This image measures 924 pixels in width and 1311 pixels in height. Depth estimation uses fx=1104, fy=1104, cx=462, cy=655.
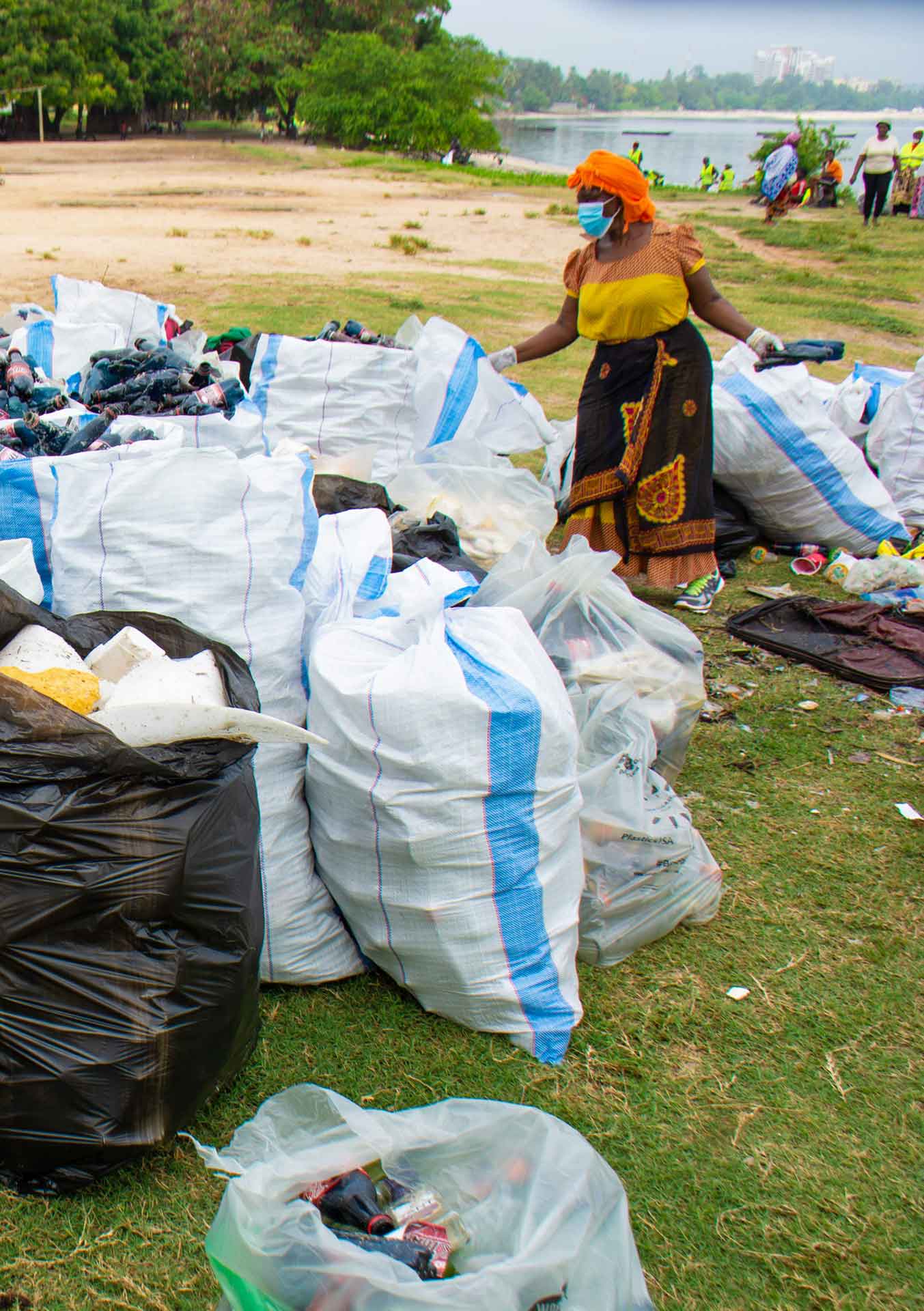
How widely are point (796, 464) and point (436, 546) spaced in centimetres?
194

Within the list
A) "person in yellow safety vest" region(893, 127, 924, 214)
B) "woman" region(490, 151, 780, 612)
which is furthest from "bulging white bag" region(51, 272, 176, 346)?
"person in yellow safety vest" region(893, 127, 924, 214)

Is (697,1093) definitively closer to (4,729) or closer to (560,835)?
(560,835)

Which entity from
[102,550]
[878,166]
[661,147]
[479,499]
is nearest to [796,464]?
→ [479,499]

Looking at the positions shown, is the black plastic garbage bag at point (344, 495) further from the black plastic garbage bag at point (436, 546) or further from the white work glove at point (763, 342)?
the white work glove at point (763, 342)

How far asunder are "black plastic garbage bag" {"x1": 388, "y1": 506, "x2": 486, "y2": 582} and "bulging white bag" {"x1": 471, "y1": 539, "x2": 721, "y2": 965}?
24 centimetres

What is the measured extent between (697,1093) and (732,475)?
2913mm

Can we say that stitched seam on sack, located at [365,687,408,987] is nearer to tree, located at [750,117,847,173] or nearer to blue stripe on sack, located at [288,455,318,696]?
blue stripe on sack, located at [288,455,318,696]

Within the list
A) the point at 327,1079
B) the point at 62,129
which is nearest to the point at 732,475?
the point at 327,1079

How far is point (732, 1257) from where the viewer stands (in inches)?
60.3

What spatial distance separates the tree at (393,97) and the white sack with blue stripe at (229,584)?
125 feet

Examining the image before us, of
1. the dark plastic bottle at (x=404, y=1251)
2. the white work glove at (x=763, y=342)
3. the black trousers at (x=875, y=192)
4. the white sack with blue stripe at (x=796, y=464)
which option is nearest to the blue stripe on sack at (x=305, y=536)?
the dark plastic bottle at (x=404, y=1251)

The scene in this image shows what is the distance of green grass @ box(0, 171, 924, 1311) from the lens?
1.49m

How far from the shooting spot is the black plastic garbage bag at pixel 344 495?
2.87 m

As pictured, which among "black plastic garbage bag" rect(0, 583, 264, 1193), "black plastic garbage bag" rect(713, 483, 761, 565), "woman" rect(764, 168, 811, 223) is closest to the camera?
"black plastic garbage bag" rect(0, 583, 264, 1193)
